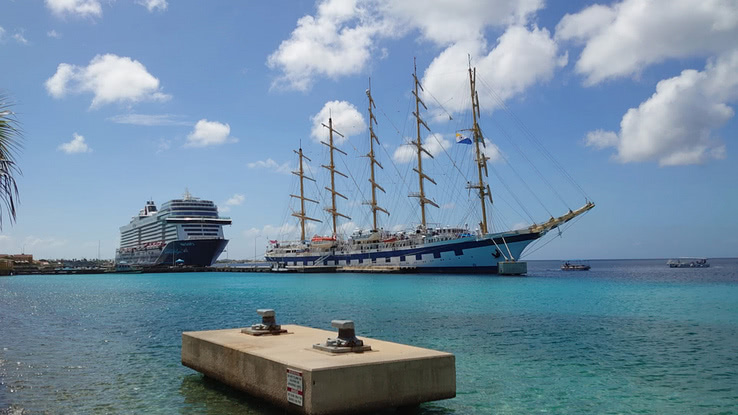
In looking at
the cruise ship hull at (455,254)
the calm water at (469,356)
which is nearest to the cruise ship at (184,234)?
the cruise ship hull at (455,254)

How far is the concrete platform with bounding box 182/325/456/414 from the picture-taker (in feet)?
25.7

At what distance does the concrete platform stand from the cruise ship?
401 feet

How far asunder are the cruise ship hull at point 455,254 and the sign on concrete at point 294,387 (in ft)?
231

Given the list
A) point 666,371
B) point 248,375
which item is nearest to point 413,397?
point 248,375

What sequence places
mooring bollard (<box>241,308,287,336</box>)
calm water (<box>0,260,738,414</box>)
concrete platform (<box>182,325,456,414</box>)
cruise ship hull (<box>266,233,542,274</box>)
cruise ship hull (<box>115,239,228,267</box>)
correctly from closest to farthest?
concrete platform (<box>182,325,456,414</box>) → calm water (<box>0,260,738,414</box>) → mooring bollard (<box>241,308,287,336</box>) → cruise ship hull (<box>266,233,542,274</box>) → cruise ship hull (<box>115,239,228,267</box>)

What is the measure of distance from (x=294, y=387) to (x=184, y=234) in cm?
12807

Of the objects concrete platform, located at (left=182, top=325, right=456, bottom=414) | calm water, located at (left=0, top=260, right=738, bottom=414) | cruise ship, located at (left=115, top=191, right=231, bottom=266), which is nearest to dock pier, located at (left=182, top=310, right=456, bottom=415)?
concrete platform, located at (left=182, top=325, right=456, bottom=414)

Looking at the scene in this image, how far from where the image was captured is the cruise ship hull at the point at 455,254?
76438 mm

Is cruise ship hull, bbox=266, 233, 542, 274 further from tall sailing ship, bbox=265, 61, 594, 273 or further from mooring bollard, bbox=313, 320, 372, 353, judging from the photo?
mooring bollard, bbox=313, 320, 372, 353

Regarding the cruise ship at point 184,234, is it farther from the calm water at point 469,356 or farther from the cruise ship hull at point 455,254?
the calm water at point 469,356

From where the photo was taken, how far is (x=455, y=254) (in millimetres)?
80438

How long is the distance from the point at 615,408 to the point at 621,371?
3824 mm

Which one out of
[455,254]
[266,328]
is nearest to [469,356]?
[266,328]

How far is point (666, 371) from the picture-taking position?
13.9 metres
